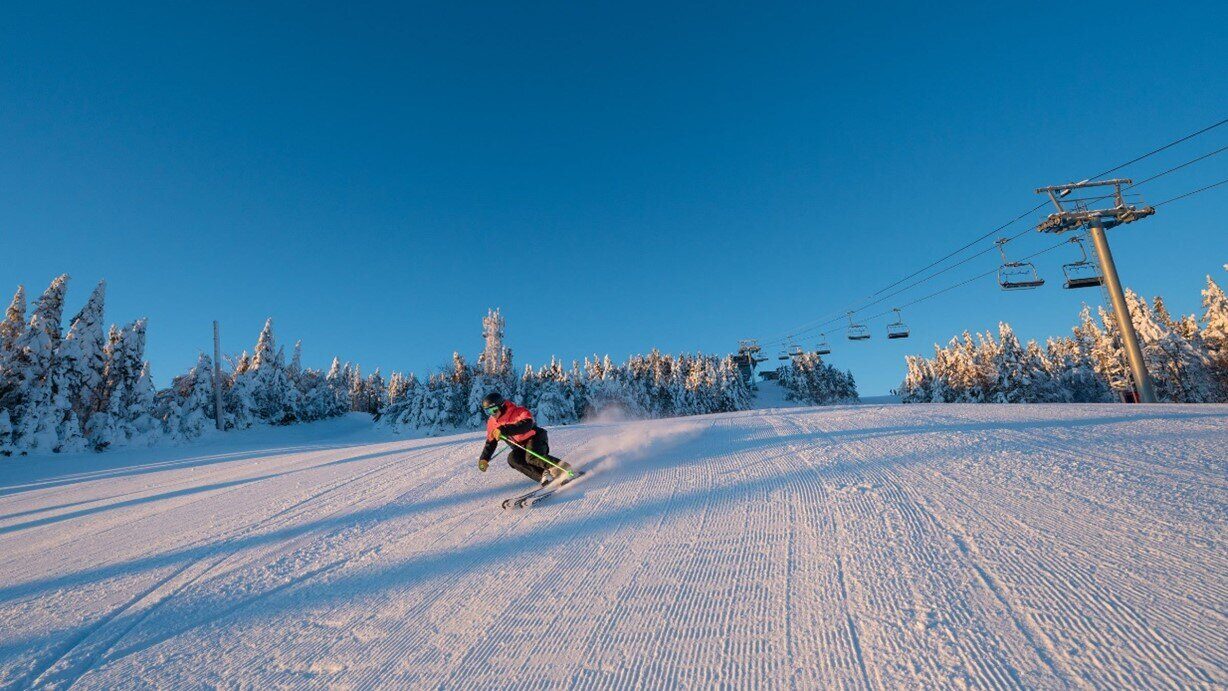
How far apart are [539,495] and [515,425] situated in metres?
1.39

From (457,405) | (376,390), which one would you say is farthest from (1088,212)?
(376,390)

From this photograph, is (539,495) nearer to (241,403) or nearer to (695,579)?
(695,579)

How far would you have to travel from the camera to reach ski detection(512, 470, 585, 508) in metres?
5.87

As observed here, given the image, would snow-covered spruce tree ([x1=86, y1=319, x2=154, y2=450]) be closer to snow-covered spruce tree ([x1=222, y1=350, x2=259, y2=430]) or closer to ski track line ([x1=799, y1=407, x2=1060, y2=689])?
snow-covered spruce tree ([x1=222, y1=350, x2=259, y2=430])

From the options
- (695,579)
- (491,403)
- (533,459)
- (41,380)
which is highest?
(41,380)

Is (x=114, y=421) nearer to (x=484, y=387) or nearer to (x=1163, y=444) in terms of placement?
(x=484, y=387)

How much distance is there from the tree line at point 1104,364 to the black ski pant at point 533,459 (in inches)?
1580

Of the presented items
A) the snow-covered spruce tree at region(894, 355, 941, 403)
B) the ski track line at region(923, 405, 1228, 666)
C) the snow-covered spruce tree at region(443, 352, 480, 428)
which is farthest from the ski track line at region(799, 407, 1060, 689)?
the snow-covered spruce tree at region(894, 355, 941, 403)

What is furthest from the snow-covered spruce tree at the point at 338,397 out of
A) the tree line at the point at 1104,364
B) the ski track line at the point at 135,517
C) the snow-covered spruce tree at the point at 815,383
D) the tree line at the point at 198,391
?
the snow-covered spruce tree at the point at 815,383

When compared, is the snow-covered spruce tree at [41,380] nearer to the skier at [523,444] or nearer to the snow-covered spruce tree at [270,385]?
the snow-covered spruce tree at [270,385]

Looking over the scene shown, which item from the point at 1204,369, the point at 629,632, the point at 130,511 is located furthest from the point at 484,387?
the point at 1204,369

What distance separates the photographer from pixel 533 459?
7.15 meters

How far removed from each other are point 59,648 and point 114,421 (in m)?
34.6

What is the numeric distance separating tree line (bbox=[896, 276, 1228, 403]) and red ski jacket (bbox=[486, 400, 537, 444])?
40.3m
